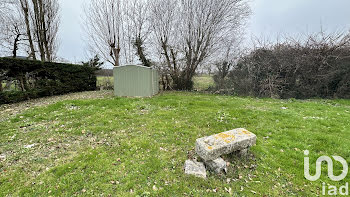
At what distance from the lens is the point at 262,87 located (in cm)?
870

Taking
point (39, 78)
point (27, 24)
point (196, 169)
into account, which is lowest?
point (196, 169)

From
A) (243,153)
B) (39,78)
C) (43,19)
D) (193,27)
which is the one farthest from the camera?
(193,27)

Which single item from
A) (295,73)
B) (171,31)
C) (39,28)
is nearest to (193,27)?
(171,31)

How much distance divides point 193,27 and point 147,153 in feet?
31.0

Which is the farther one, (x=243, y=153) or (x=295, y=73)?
(x=295, y=73)

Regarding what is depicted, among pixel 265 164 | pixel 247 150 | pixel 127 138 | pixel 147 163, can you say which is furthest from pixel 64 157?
pixel 265 164

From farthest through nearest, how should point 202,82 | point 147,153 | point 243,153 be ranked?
point 202,82
point 147,153
point 243,153

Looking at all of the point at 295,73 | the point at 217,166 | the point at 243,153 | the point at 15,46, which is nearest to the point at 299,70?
the point at 295,73

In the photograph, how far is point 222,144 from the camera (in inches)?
89.7

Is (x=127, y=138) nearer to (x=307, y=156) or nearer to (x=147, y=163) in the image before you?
(x=147, y=163)

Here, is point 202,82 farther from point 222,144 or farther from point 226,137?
point 222,144

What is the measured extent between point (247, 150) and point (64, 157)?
3.43 metres

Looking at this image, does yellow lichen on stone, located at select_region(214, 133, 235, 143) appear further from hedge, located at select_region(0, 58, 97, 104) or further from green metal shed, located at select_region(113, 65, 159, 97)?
hedge, located at select_region(0, 58, 97, 104)

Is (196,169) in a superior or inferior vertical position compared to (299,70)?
inferior
